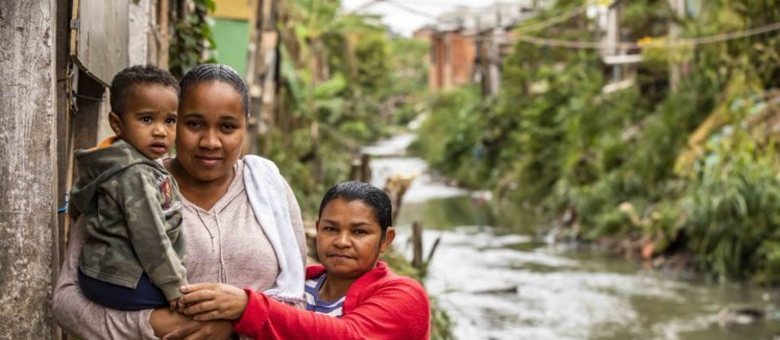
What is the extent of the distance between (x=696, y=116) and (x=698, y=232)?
11.6ft

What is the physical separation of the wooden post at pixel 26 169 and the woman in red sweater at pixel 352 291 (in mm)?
576

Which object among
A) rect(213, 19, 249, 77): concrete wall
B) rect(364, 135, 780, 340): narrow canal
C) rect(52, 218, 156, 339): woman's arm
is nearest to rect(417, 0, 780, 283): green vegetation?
rect(364, 135, 780, 340): narrow canal

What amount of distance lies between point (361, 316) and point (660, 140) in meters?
17.2

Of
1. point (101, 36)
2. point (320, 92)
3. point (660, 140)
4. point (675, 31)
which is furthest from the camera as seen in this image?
point (675, 31)

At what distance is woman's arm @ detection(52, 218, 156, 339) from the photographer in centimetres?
260

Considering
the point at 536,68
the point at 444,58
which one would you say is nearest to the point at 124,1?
the point at 536,68

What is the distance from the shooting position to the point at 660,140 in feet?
63.5

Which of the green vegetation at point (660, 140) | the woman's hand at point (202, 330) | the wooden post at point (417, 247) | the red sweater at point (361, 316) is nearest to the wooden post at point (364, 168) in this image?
the wooden post at point (417, 247)

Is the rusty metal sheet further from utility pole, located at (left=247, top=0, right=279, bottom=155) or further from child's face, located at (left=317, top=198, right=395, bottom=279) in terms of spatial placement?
utility pole, located at (left=247, top=0, right=279, bottom=155)

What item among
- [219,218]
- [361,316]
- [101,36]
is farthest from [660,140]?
[219,218]

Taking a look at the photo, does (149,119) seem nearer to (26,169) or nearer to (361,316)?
(26,169)

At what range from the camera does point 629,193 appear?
65.7ft

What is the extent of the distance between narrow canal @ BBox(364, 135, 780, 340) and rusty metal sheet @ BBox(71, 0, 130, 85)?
508 centimetres

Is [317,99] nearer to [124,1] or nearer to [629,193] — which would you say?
[629,193]
